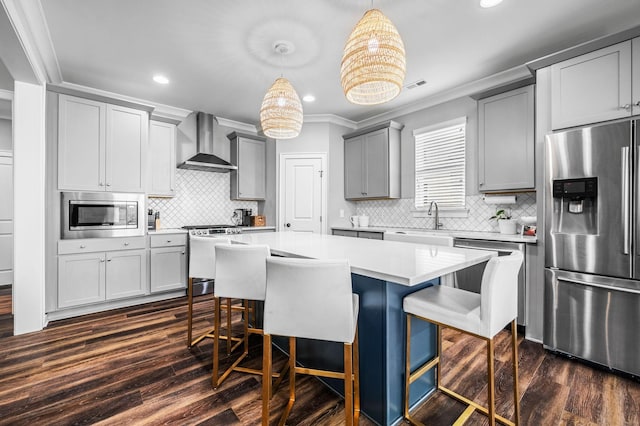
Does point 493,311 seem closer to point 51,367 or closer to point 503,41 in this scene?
point 503,41

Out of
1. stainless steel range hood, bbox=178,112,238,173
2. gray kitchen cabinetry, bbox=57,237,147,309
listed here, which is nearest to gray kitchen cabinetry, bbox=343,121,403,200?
stainless steel range hood, bbox=178,112,238,173

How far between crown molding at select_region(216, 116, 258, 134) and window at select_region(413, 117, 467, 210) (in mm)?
2826

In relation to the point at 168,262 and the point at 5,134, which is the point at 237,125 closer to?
the point at 168,262

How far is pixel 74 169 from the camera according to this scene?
10.6ft

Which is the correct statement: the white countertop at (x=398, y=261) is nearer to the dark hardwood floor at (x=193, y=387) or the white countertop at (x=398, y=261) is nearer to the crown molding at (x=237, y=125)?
the dark hardwood floor at (x=193, y=387)

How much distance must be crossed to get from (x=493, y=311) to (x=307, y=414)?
116 cm

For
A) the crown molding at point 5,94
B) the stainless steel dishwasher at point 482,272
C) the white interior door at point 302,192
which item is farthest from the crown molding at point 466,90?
the crown molding at point 5,94

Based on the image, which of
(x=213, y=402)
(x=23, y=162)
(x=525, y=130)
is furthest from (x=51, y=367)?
(x=525, y=130)

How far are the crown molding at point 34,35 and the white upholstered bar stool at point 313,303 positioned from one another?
8.19 ft

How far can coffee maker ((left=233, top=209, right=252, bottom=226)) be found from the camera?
504 cm

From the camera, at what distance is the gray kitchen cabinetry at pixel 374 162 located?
4.31 metres

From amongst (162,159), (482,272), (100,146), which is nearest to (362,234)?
(482,272)

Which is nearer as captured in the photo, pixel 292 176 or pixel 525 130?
pixel 525 130

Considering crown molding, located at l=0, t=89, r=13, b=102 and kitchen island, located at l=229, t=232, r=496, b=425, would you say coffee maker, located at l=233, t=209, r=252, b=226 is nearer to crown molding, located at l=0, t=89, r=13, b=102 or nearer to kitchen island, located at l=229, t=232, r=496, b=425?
crown molding, located at l=0, t=89, r=13, b=102
